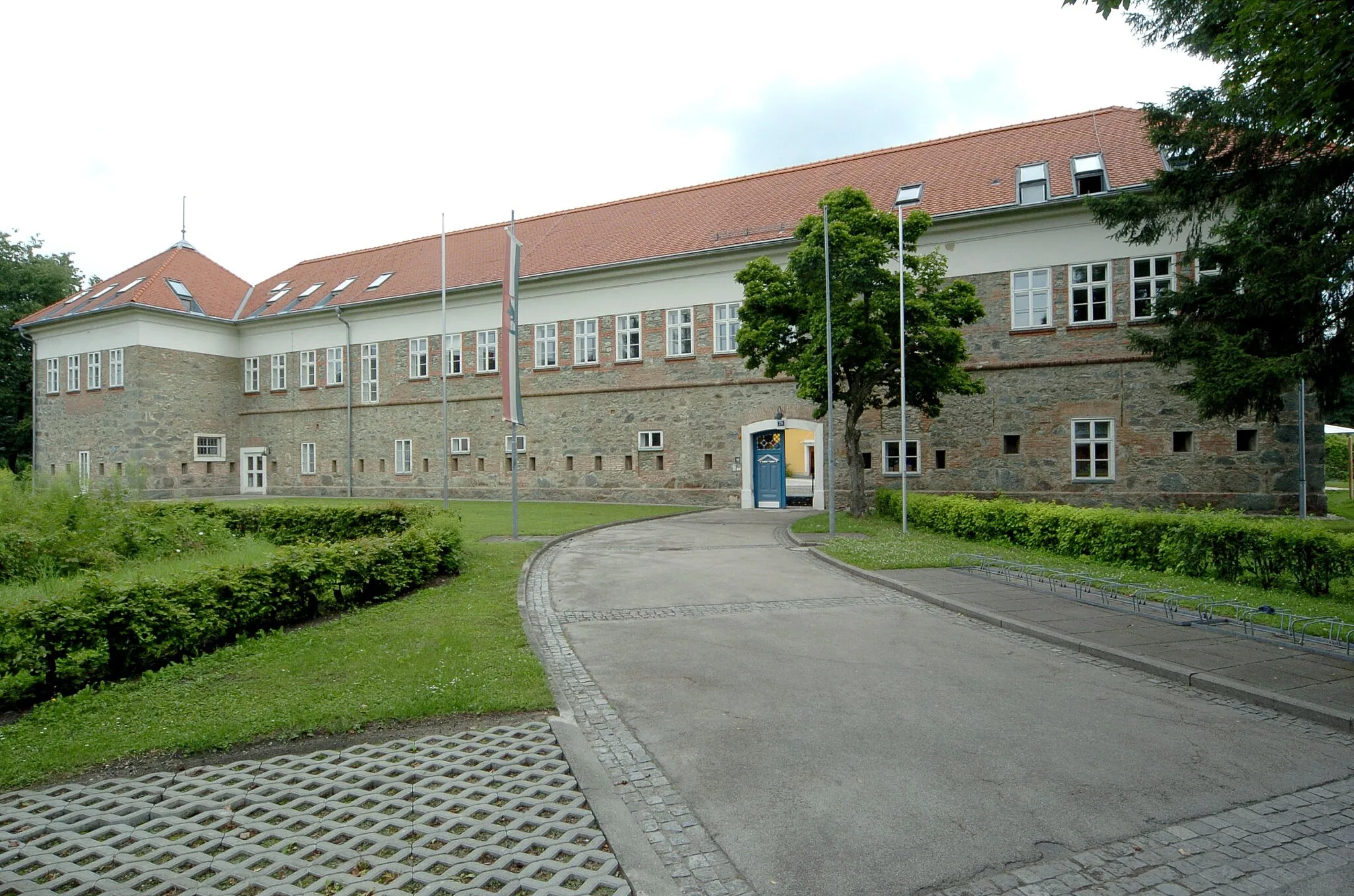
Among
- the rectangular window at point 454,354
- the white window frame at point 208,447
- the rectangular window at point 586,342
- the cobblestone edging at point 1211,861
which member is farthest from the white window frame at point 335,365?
the cobblestone edging at point 1211,861

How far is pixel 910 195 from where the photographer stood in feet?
89.2

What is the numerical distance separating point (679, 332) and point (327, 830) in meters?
26.2

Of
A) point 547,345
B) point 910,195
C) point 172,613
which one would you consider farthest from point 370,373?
point 172,613

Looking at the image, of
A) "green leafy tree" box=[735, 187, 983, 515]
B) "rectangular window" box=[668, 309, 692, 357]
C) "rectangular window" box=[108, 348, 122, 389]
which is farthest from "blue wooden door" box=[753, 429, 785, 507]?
"rectangular window" box=[108, 348, 122, 389]

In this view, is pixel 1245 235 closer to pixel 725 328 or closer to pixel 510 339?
pixel 510 339

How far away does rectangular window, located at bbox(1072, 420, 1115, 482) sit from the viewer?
23.2m

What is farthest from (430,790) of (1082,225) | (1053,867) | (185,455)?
(185,455)

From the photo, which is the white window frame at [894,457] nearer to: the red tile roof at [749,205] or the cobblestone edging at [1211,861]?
the red tile roof at [749,205]

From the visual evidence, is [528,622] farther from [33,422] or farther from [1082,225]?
[33,422]

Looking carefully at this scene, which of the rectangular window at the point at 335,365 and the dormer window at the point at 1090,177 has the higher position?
the dormer window at the point at 1090,177

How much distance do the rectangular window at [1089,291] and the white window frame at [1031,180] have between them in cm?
243

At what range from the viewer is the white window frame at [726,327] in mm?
28344

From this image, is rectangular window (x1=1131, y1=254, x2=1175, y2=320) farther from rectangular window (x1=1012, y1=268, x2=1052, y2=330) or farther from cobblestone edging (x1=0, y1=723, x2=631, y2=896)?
cobblestone edging (x1=0, y1=723, x2=631, y2=896)

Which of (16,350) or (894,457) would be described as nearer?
(894,457)
